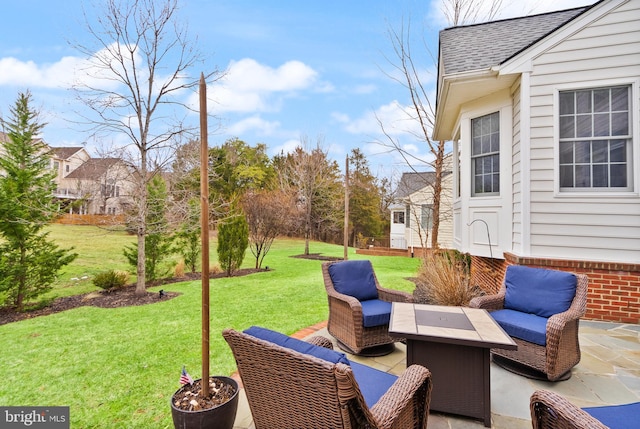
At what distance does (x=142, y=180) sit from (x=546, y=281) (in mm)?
7352

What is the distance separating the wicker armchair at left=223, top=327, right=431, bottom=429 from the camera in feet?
4.25

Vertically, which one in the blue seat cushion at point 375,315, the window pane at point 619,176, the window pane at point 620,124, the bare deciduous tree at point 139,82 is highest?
the bare deciduous tree at point 139,82

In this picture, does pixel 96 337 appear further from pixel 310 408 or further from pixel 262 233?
pixel 262 233

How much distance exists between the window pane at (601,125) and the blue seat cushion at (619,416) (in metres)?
4.41

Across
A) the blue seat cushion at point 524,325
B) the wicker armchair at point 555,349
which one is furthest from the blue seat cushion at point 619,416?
the blue seat cushion at point 524,325

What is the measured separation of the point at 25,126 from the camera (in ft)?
19.8

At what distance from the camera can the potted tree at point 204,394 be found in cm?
187

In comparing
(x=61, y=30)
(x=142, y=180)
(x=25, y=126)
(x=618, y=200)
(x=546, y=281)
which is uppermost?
(x=61, y=30)

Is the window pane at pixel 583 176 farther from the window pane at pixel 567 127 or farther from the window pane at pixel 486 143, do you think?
the window pane at pixel 486 143

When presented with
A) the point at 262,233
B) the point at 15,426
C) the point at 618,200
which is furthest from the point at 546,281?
the point at 262,233

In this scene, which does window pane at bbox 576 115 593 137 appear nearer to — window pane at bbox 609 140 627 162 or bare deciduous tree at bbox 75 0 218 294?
window pane at bbox 609 140 627 162

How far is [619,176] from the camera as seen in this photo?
4516mm

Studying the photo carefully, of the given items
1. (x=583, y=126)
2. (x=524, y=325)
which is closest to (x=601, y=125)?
(x=583, y=126)

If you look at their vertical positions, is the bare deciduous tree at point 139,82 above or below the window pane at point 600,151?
above
